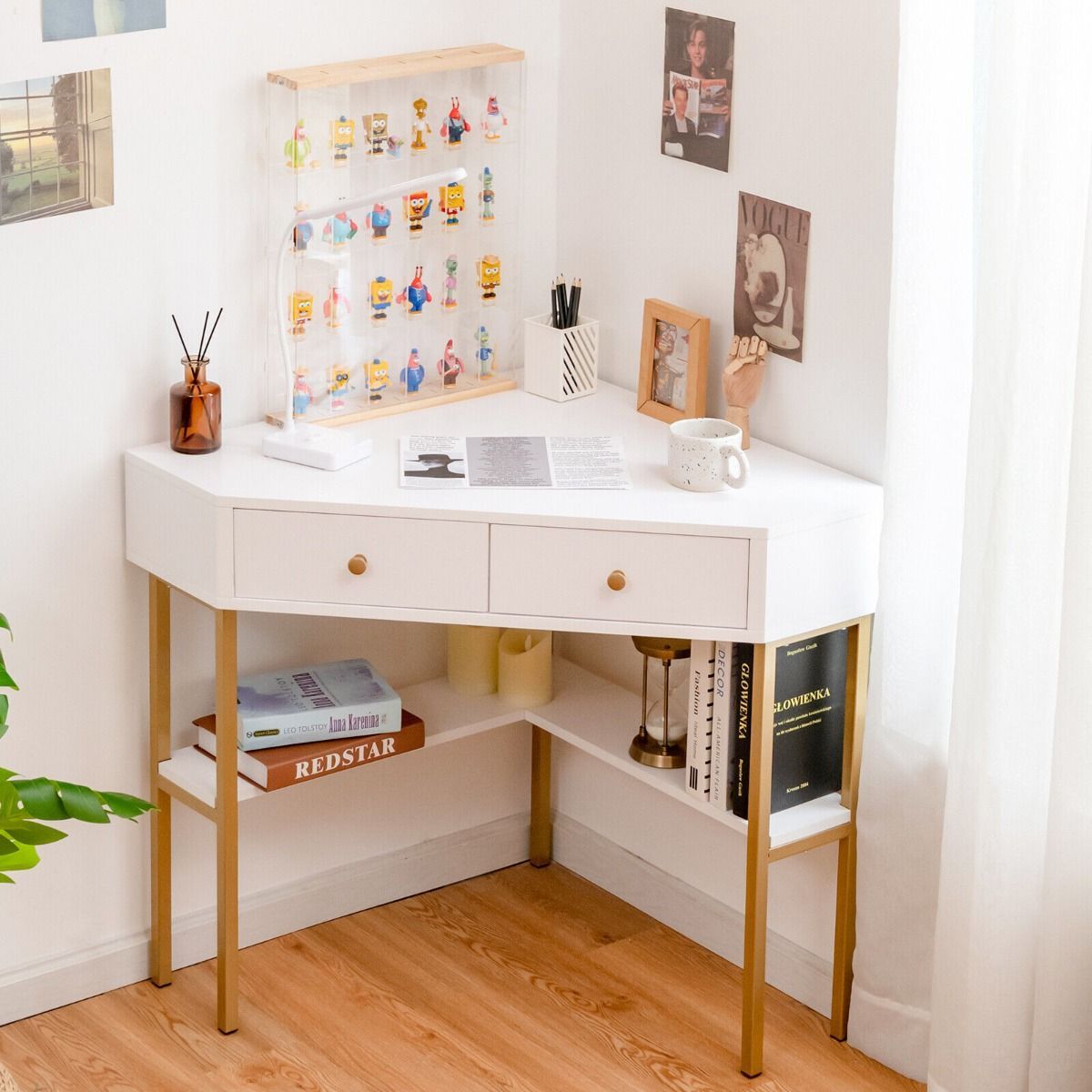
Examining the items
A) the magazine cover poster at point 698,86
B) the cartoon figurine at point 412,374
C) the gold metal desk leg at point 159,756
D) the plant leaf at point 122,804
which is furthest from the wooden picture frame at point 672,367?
the plant leaf at point 122,804

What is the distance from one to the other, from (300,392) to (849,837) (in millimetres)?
1022

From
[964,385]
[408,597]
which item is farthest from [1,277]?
[964,385]

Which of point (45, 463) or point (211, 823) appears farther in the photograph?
point (211, 823)

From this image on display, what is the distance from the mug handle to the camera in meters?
2.32

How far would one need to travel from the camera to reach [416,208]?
265 cm

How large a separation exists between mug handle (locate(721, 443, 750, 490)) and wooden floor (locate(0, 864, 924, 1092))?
2.81 ft

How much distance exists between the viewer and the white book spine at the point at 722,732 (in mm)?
2406

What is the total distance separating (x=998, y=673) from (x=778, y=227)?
714mm

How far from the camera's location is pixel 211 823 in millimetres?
2764

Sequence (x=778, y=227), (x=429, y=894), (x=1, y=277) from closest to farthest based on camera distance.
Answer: (x=1, y=277), (x=778, y=227), (x=429, y=894)

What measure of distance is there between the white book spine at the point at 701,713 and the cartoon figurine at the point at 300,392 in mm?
672

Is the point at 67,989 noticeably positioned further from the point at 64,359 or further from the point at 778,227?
the point at 778,227

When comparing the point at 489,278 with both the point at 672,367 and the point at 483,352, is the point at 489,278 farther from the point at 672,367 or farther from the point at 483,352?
the point at 672,367

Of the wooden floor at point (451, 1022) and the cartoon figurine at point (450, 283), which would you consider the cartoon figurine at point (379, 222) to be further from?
the wooden floor at point (451, 1022)
